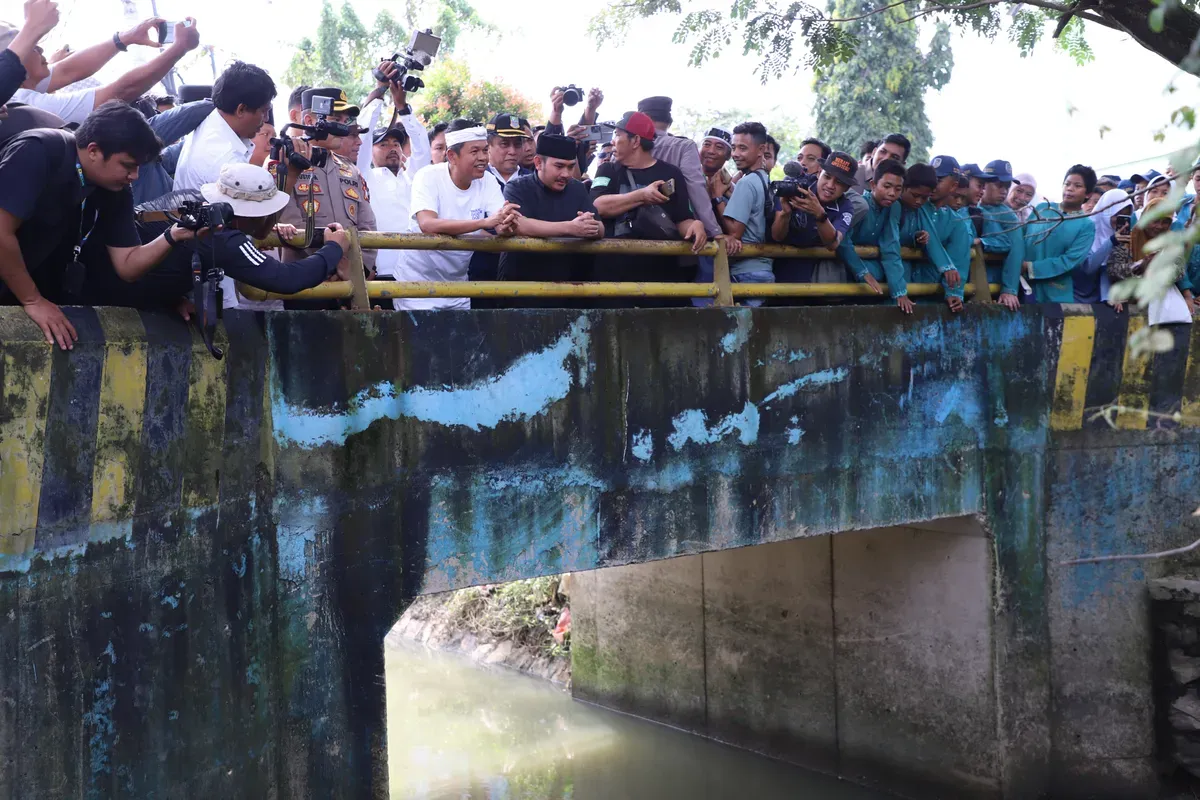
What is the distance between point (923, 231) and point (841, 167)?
2.51 ft

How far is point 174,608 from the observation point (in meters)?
4.36

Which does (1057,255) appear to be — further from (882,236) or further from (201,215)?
(201,215)

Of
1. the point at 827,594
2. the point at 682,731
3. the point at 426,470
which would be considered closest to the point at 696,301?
the point at 426,470

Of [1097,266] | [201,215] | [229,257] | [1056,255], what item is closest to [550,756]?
[1056,255]

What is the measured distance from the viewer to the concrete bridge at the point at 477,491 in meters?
4.11

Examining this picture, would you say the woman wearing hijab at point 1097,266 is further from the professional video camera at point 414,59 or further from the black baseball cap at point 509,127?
the professional video camera at point 414,59

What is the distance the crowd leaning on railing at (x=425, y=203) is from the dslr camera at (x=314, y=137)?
0.4 inches

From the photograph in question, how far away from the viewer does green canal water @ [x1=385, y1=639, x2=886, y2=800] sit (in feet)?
28.3

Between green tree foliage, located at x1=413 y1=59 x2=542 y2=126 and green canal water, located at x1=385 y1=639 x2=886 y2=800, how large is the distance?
9.21 meters

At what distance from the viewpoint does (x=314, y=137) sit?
549cm

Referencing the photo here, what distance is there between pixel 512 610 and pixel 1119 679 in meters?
6.37

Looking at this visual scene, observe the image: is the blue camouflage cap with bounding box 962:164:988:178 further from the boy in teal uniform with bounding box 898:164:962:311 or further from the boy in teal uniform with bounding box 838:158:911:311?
the boy in teal uniform with bounding box 838:158:911:311

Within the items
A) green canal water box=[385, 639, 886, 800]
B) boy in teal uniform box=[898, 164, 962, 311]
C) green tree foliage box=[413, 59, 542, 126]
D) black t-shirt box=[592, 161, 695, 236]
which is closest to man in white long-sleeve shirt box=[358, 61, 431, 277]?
black t-shirt box=[592, 161, 695, 236]

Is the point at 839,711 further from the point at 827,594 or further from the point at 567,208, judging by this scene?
the point at 567,208
